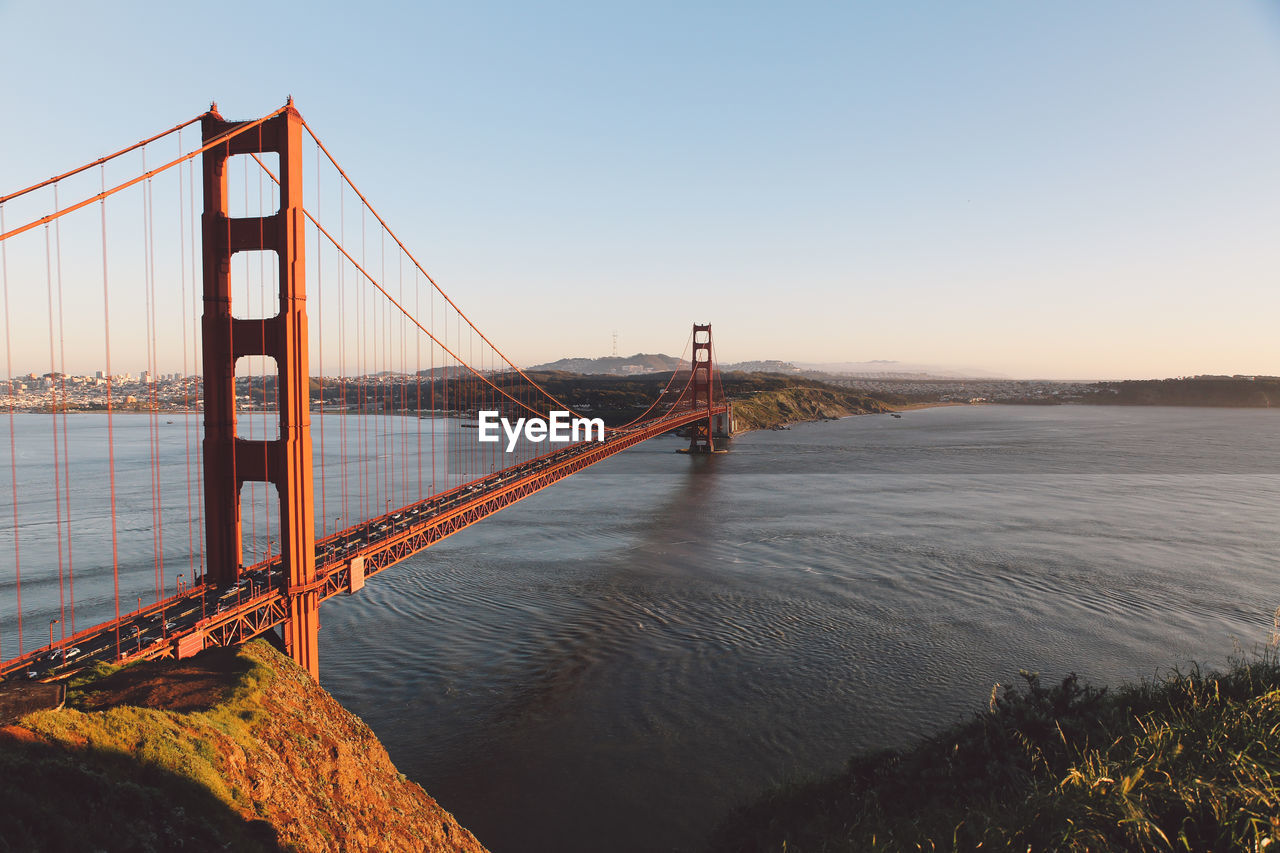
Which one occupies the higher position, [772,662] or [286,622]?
[286,622]

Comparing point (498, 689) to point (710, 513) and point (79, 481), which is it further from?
point (79, 481)

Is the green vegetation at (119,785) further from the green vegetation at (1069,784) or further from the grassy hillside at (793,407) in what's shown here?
the grassy hillside at (793,407)

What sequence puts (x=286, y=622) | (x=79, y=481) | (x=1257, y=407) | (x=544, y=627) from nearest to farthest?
(x=286, y=622), (x=544, y=627), (x=79, y=481), (x=1257, y=407)

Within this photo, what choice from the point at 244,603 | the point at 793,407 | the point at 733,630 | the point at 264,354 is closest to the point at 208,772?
the point at 244,603

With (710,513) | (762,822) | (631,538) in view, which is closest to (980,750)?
(762,822)

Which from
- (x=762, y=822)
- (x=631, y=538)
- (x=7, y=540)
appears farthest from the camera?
(x=631, y=538)
